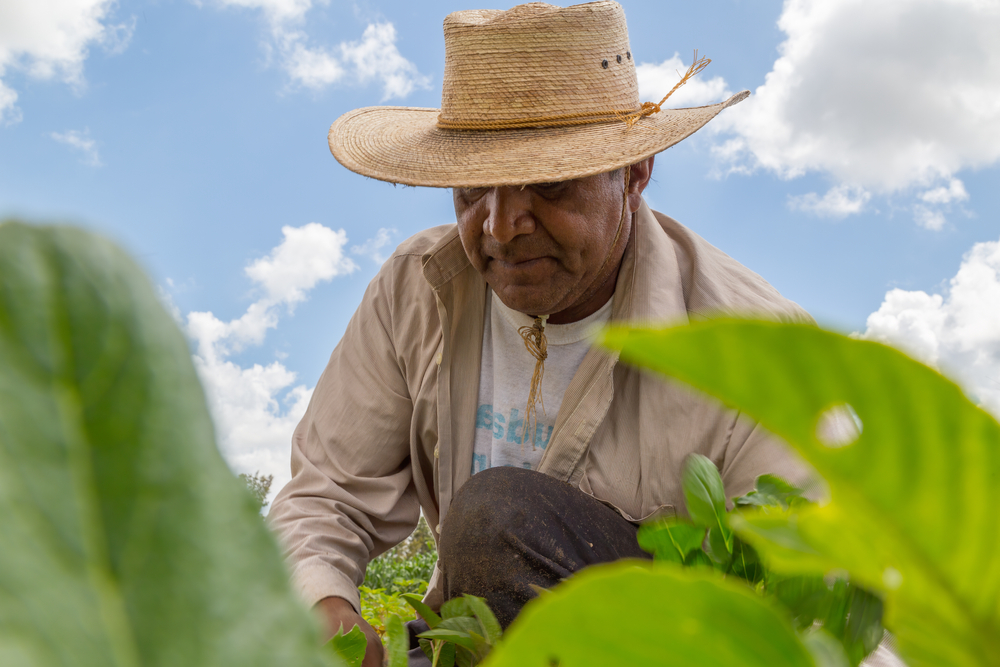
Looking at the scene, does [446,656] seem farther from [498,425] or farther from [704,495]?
[498,425]

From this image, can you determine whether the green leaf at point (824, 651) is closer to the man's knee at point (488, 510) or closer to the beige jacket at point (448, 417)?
the man's knee at point (488, 510)

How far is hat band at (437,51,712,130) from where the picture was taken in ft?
6.07

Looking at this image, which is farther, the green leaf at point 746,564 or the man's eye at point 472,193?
the man's eye at point 472,193

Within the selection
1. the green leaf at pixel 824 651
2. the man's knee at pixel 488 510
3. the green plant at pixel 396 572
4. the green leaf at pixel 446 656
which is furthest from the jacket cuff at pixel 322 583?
the green plant at pixel 396 572

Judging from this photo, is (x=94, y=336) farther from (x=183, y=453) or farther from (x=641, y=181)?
(x=641, y=181)

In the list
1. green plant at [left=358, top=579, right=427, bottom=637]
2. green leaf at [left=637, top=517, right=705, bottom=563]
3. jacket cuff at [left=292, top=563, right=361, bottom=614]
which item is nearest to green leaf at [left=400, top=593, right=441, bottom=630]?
green leaf at [left=637, top=517, right=705, bottom=563]

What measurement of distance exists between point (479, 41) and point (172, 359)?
1.88 m

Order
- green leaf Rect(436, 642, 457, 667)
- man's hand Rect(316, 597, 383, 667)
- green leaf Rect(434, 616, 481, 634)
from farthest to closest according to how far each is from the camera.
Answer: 1. man's hand Rect(316, 597, 383, 667)
2. green leaf Rect(436, 642, 457, 667)
3. green leaf Rect(434, 616, 481, 634)

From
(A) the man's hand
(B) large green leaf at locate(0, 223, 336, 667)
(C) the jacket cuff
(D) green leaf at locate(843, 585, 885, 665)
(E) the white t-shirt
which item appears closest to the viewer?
(B) large green leaf at locate(0, 223, 336, 667)

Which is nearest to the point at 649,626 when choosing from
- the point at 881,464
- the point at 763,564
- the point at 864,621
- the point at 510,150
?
the point at 881,464

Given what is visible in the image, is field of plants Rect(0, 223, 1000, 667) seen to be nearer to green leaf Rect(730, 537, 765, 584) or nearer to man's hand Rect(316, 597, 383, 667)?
green leaf Rect(730, 537, 765, 584)

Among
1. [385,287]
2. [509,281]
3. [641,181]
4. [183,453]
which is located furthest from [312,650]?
[385,287]

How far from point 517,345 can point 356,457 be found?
604 millimetres

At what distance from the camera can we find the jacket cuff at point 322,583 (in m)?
1.76
